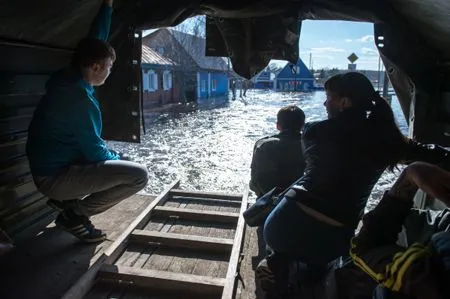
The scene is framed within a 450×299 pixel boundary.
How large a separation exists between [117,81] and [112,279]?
83.4 inches

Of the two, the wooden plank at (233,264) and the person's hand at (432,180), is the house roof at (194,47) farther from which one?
the person's hand at (432,180)

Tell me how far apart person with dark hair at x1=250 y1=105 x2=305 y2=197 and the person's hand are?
189 centimetres

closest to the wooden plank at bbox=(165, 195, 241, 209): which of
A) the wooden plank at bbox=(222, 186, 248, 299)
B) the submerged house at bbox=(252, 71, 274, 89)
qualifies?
the wooden plank at bbox=(222, 186, 248, 299)

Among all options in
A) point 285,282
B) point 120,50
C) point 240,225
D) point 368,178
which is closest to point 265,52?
point 120,50

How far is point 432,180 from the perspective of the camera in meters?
1.72

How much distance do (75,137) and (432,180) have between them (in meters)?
2.49

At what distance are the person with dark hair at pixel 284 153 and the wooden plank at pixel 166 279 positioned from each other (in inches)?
46.8

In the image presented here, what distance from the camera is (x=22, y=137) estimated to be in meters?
3.63

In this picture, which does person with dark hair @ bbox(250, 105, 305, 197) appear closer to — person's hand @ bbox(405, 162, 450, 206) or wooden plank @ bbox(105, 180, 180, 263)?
wooden plank @ bbox(105, 180, 180, 263)

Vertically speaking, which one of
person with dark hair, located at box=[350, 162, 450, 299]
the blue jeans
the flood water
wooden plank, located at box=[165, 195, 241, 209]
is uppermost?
person with dark hair, located at box=[350, 162, 450, 299]

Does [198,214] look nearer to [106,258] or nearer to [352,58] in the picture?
[106,258]

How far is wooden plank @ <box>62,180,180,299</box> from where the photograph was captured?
271cm

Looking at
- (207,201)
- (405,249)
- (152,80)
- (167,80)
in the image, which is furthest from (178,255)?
(167,80)

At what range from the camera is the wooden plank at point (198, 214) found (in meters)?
4.38
